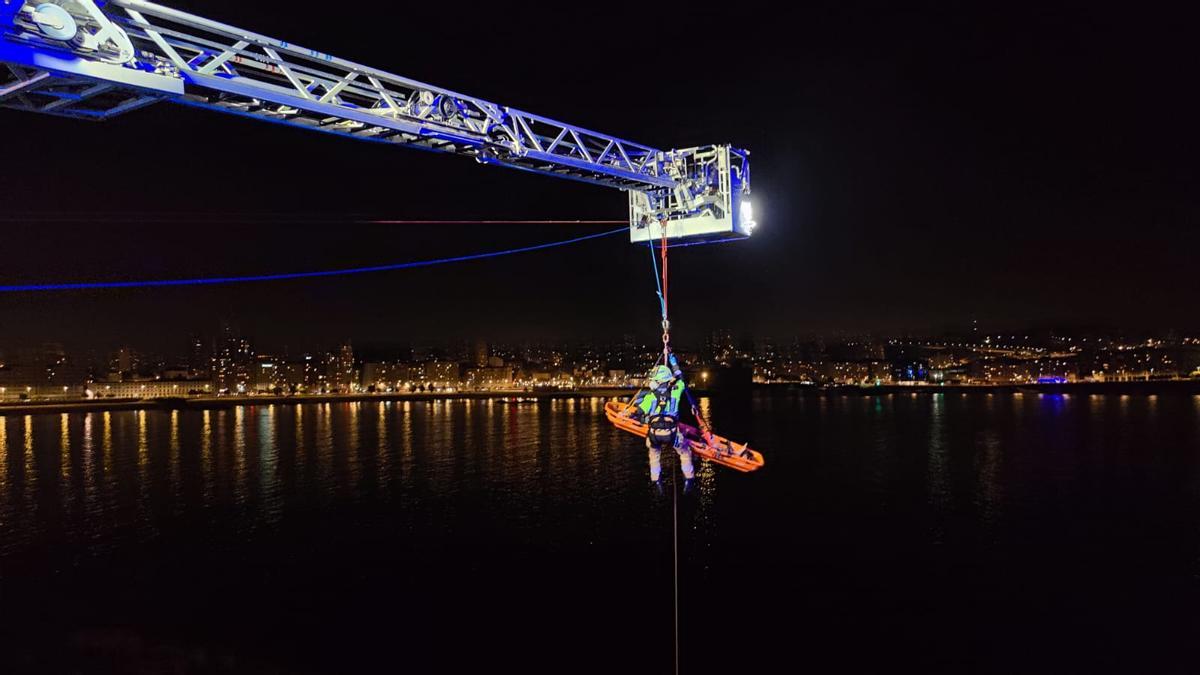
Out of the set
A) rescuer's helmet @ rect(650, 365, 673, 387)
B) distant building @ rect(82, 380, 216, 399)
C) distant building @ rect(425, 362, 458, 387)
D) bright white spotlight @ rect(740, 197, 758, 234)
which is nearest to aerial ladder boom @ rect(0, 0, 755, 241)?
bright white spotlight @ rect(740, 197, 758, 234)

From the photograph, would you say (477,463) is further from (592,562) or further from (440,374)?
(440,374)

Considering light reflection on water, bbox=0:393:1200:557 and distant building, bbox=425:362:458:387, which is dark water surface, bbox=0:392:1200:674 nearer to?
light reflection on water, bbox=0:393:1200:557

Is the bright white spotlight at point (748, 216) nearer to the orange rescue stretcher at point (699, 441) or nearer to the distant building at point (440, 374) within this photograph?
the orange rescue stretcher at point (699, 441)

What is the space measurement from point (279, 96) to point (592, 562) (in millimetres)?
20491

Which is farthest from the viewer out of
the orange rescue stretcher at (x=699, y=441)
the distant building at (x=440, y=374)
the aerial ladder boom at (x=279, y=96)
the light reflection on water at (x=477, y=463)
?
the distant building at (x=440, y=374)

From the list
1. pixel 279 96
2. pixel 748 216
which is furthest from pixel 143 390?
pixel 279 96

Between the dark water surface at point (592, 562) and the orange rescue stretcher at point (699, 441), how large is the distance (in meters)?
10.1

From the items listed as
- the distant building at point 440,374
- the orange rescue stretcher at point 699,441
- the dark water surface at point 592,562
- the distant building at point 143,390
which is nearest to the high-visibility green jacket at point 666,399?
the orange rescue stretcher at point 699,441

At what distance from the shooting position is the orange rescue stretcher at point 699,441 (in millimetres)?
7595

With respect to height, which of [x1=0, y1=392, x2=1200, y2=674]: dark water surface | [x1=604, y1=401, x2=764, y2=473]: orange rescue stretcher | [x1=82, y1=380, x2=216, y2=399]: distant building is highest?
[x1=604, y1=401, x2=764, y2=473]: orange rescue stretcher

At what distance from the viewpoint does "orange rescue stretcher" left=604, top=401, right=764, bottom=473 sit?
24.9 feet

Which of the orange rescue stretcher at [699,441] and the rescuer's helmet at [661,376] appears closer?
the rescuer's helmet at [661,376]

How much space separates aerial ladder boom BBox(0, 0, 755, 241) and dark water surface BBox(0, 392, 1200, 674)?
13.2 meters

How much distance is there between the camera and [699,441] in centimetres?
784
